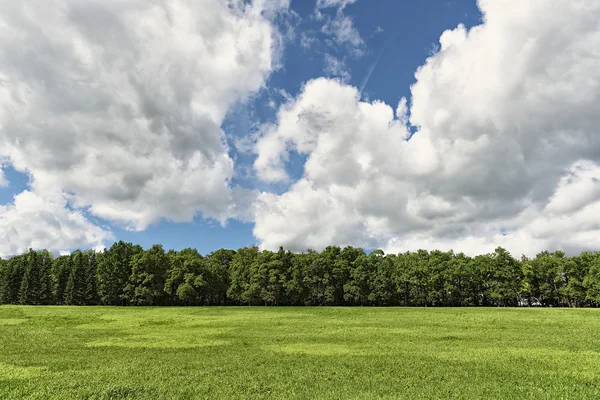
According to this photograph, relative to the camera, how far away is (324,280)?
393 ft

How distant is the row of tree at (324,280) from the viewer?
114 metres

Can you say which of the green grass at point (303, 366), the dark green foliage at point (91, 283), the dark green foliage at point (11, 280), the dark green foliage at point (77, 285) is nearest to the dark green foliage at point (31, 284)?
the dark green foliage at point (11, 280)

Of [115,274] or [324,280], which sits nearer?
[115,274]

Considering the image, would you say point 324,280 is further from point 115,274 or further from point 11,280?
point 11,280

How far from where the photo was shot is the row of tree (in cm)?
11356

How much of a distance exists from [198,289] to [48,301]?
213 feet

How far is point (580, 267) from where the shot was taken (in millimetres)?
118250

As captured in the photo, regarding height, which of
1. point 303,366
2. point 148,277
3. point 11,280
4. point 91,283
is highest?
point 148,277

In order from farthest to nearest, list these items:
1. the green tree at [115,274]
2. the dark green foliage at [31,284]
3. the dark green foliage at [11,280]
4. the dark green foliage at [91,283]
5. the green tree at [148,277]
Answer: the dark green foliage at [11,280] → the dark green foliage at [31,284] → the dark green foliage at [91,283] → the green tree at [115,274] → the green tree at [148,277]

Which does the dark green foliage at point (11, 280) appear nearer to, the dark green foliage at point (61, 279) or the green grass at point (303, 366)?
the dark green foliage at point (61, 279)

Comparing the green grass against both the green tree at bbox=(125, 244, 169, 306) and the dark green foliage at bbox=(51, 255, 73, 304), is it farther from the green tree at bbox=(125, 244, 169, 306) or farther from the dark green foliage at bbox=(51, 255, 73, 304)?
the dark green foliage at bbox=(51, 255, 73, 304)

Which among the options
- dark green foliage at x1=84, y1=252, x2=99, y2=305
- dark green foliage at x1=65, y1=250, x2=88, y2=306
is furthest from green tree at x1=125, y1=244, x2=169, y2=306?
dark green foliage at x1=65, y1=250, x2=88, y2=306

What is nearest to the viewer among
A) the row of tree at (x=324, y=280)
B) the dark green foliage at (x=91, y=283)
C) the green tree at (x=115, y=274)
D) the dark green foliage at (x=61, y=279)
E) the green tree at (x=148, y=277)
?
the green tree at (x=148, y=277)

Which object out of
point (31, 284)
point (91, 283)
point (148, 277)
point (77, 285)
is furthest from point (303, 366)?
point (31, 284)
